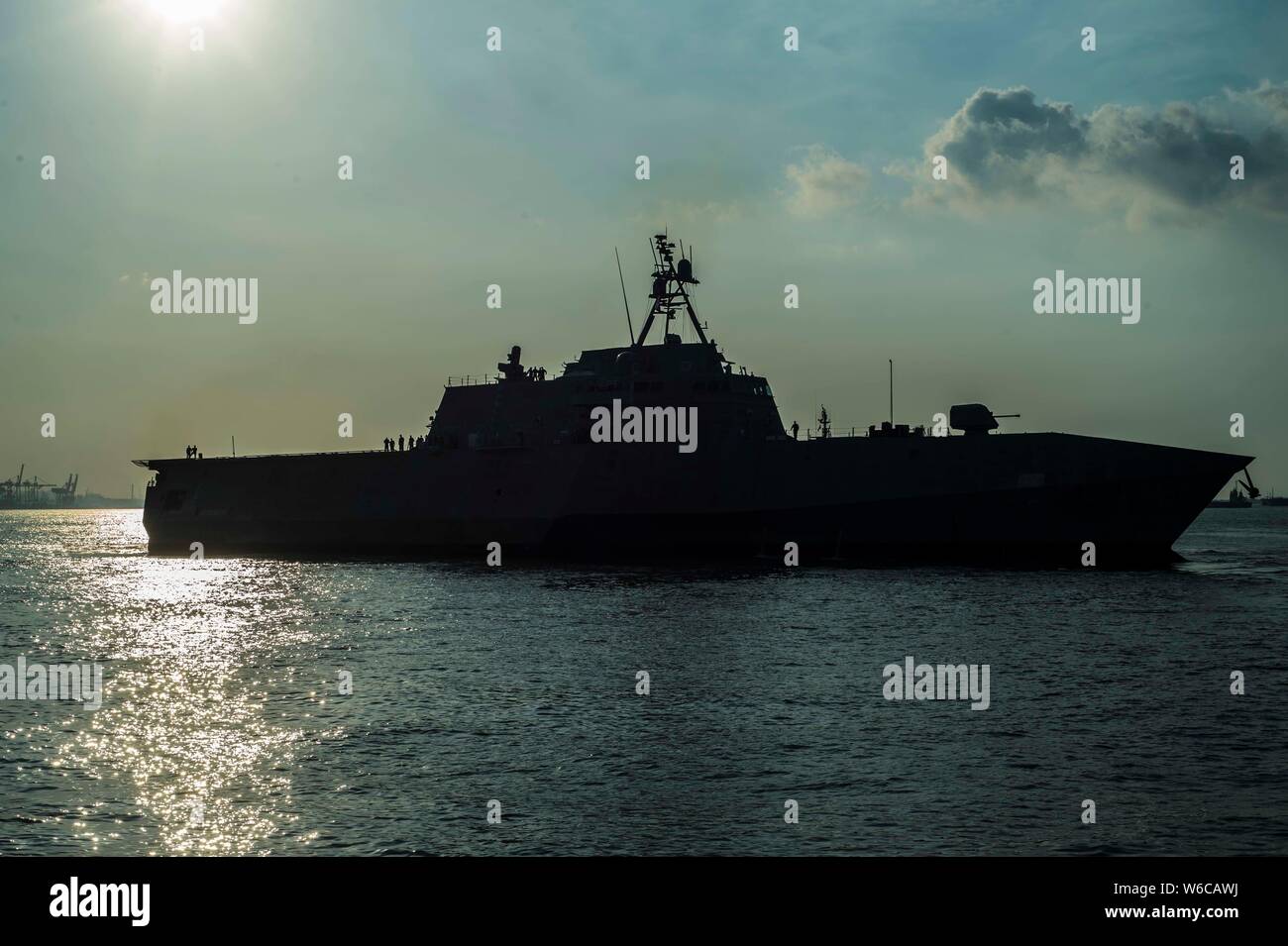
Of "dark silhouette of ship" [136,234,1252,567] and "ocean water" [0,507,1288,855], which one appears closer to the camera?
"ocean water" [0,507,1288,855]

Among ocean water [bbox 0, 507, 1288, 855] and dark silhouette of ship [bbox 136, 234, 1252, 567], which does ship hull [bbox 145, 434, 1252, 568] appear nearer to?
dark silhouette of ship [bbox 136, 234, 1252, 567]

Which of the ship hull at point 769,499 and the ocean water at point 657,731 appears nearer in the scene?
the ocean water at point 657,731

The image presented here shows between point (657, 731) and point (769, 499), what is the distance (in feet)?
101

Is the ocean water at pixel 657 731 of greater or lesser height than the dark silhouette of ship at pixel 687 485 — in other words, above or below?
below

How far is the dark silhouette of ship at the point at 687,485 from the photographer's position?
41438mm

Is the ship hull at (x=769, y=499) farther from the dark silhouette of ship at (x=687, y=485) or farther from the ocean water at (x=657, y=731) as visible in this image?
the ocean water at (x=657, y=731)

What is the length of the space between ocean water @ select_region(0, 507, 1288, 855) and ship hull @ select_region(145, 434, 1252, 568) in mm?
9103

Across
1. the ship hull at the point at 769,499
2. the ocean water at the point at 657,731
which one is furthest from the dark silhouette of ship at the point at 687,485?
the ocean water at the point at 657,731

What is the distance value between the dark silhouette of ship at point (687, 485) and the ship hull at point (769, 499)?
0.24ft

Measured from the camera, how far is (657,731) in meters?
15.9

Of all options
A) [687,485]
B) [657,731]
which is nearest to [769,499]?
[687,485]

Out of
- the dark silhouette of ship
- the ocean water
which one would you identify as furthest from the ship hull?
the ocean water

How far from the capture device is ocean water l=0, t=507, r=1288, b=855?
11.4m
